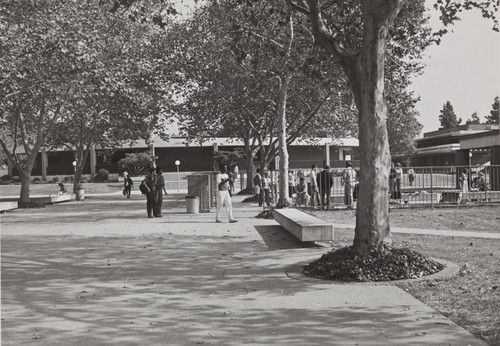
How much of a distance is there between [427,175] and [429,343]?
19.0 meters

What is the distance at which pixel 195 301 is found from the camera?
7.93 metres

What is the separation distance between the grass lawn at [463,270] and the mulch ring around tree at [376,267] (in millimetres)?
410

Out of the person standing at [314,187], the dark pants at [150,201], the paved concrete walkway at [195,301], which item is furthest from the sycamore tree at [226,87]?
the paved concrete walkway at [195,301]

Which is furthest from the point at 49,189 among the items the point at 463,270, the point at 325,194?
the point at 463,270

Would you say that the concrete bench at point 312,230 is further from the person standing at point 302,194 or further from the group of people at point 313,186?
the person standing at point 302,194

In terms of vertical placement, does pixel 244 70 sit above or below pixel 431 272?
above

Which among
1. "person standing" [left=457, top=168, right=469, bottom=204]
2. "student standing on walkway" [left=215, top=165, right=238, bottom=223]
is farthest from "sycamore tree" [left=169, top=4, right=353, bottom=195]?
"student standing on walkway" [left=215, top=165, right=238, bottom=223]

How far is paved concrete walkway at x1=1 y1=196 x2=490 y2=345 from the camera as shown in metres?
6.23

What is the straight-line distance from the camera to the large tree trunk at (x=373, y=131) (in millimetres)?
9625

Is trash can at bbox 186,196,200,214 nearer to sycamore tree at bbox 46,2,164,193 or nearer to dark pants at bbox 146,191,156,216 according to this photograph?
dark pants at bbox 146,191,156,216

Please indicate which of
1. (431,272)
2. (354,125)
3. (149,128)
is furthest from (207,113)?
(431,272)

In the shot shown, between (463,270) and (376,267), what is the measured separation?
135cm

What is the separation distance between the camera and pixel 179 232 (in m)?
16.3

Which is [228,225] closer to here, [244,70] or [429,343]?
[429,343]
